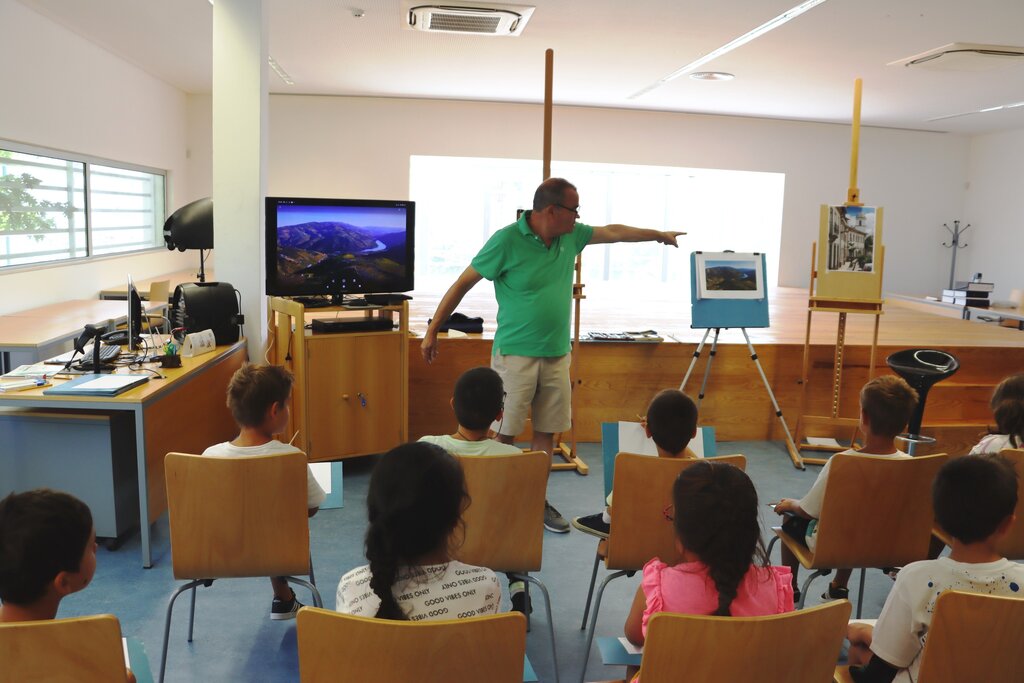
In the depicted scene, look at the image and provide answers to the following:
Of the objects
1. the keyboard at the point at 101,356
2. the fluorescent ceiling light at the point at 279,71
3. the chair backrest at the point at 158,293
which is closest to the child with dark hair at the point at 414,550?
the keyboard at the point at 101,356

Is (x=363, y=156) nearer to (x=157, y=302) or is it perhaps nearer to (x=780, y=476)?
(x=157, y=302)

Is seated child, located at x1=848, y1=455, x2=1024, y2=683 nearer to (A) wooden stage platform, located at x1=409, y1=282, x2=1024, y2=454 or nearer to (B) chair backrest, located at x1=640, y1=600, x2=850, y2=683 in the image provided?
(B) chair backrest, located at x1=640, y1=600, x2=850, y2=683

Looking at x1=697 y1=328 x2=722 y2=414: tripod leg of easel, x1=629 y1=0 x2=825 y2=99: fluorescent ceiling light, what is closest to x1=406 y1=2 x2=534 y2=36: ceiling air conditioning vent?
x1=629 y1=0 x2=825 y2=99: fluorescent ceiling light

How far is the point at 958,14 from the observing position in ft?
17.8

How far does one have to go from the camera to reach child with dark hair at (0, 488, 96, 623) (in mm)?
1446

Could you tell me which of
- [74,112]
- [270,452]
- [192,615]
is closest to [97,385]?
[192,615]

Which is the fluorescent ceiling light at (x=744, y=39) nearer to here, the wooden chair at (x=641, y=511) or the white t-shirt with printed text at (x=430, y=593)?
the wooden chair at (x=641, y=511)

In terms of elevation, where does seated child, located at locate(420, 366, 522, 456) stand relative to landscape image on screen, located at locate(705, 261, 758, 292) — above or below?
below

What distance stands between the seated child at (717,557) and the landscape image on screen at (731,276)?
3559 mm

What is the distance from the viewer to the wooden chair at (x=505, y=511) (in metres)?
2.22

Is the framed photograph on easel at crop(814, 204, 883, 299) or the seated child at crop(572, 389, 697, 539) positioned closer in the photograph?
the seated child at crop(572, 389, 697, 539)

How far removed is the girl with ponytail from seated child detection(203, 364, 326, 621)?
1264 millimetres

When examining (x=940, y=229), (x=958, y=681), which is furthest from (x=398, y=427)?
(x=940, y=229)

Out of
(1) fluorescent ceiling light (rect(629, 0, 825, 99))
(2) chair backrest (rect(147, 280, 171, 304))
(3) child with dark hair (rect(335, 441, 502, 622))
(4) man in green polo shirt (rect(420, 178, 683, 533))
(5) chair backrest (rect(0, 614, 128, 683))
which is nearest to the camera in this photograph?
(5) chair backrest (rect(0, 614, 128, 683))
